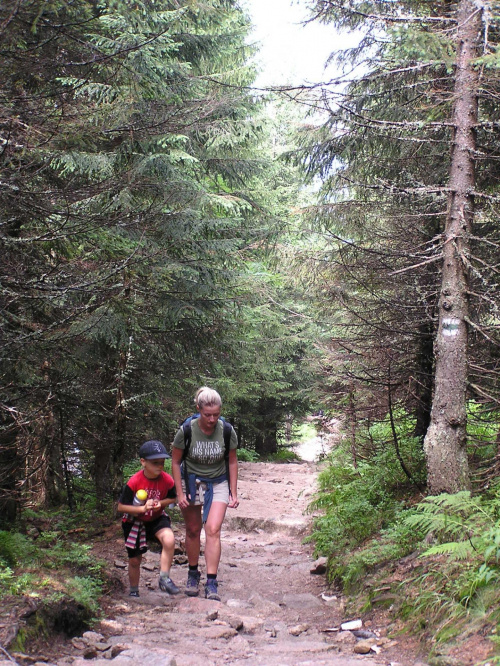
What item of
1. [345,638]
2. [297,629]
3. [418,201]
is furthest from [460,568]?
[418,201]

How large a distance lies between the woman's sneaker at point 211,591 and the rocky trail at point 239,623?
0.13 metres

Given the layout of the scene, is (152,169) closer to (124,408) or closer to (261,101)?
(261,101)

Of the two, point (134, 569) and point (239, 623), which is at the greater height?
point (134, 569)

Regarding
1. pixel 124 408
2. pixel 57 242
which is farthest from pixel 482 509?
pixel 57 242

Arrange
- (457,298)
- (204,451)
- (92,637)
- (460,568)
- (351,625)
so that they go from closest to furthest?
(92,637), (460,568), (351,625), (204,451), (457,298)

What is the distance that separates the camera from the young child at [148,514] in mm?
5844

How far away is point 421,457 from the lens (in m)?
8.14

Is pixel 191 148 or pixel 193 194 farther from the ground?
pixel 191 148

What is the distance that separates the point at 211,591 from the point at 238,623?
99cm

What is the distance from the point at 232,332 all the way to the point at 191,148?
4.08 m

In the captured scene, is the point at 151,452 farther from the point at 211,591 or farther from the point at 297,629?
the point at 297,629

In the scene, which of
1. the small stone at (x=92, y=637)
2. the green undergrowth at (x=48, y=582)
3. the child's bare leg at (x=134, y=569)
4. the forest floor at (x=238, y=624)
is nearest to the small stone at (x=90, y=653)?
the forest floor at (x=238, y=624)

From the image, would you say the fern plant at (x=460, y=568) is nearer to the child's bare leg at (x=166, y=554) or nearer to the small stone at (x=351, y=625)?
the small stone at (x=351, y=625)

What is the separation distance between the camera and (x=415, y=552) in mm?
5801
